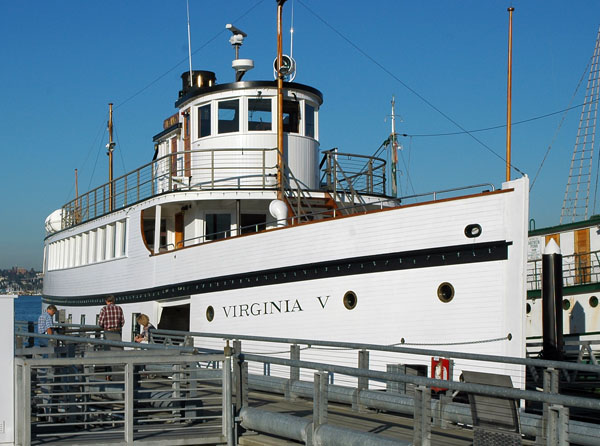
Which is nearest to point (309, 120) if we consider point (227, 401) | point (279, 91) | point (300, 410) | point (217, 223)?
point (279, 91)

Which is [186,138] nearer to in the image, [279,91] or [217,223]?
[217,223]

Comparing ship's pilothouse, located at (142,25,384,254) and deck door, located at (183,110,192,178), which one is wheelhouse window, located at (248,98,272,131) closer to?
ship's pilothouse, located at (142,25,384,254)

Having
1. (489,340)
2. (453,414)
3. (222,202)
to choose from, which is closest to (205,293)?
(222,202)

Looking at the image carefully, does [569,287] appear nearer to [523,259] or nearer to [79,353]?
[523,259]

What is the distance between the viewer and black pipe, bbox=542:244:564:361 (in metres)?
14.0

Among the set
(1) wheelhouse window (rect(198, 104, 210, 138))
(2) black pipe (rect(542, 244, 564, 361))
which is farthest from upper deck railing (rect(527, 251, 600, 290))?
(1) wheelhouse window (rect(198, 104, 210, 138))

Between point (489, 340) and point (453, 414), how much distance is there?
10.1 feet

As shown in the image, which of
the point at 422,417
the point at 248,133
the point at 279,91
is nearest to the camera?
the point at 422,417

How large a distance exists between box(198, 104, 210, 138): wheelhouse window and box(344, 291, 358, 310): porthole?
22.3 feet

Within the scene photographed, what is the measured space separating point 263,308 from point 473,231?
4183mm

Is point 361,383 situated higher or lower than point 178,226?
lower

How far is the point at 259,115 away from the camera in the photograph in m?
17.4

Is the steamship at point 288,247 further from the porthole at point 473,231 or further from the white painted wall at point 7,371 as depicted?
the white painted wall at point 7,371

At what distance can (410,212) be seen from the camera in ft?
38.8
